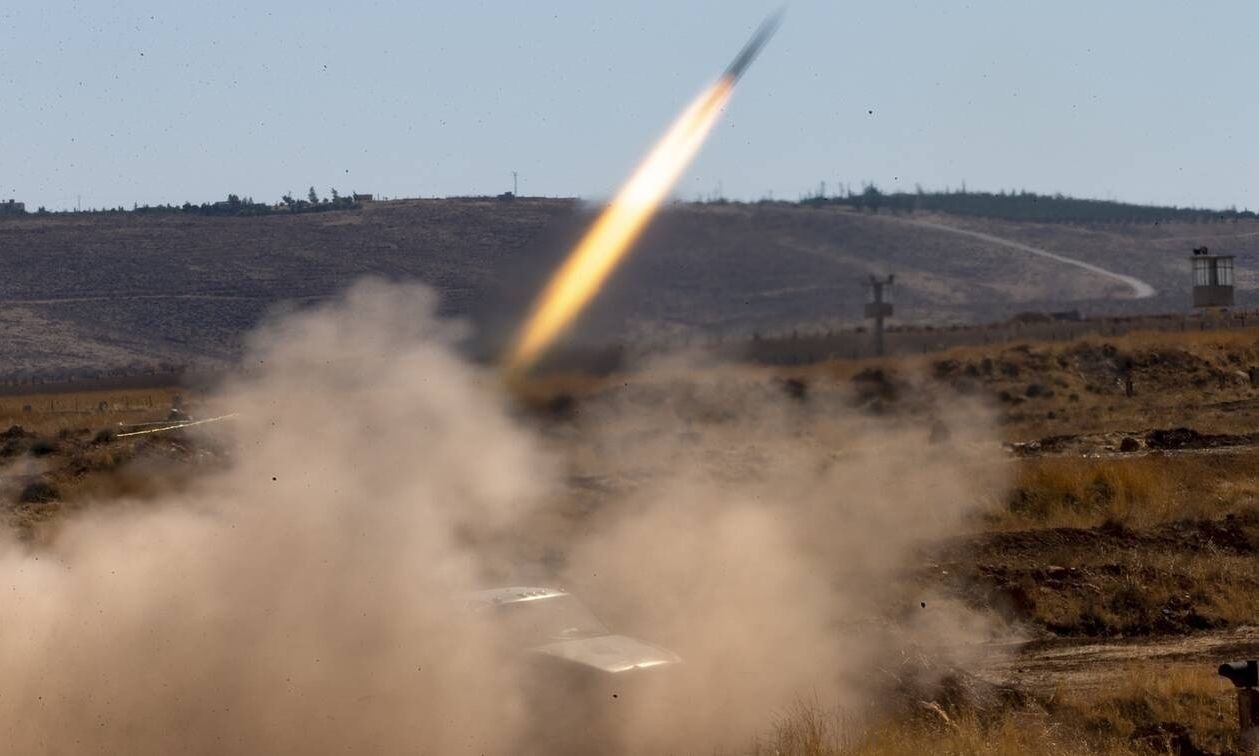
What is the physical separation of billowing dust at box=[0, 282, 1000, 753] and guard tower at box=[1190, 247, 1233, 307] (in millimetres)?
32496

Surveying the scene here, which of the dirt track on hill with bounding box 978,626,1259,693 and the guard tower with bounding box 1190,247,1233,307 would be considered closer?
the dirt track on hill with bounding box 978,626,1259,693

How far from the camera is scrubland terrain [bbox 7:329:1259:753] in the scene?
15.4m

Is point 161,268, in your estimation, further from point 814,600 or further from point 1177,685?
point 1177,685

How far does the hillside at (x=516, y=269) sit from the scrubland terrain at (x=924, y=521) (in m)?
2.19

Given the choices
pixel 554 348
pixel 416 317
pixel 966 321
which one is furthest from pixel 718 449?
pixel 966 321

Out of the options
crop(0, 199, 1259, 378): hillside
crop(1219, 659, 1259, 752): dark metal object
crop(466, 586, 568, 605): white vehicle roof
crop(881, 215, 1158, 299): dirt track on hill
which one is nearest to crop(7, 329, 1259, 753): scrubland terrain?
crop(1219, 659, 1259, 752): dark metal object

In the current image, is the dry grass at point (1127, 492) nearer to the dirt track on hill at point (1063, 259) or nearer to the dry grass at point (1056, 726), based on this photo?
the dry grass at point (1056, 726)

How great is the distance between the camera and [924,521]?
26297mm

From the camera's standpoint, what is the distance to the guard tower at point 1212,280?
59.4 meters

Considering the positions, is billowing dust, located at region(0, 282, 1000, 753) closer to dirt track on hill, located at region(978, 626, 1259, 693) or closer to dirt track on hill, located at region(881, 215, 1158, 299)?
dirt track on hill, located at region(978, 626, 1259, 693)

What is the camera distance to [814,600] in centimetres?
2069

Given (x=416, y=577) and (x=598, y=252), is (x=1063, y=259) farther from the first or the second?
(x=416, y=577)

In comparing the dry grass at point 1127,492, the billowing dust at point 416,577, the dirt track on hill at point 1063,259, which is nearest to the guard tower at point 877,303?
the billowing dust at point 416,577

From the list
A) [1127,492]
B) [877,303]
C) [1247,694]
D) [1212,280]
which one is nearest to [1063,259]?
[1212,280]
